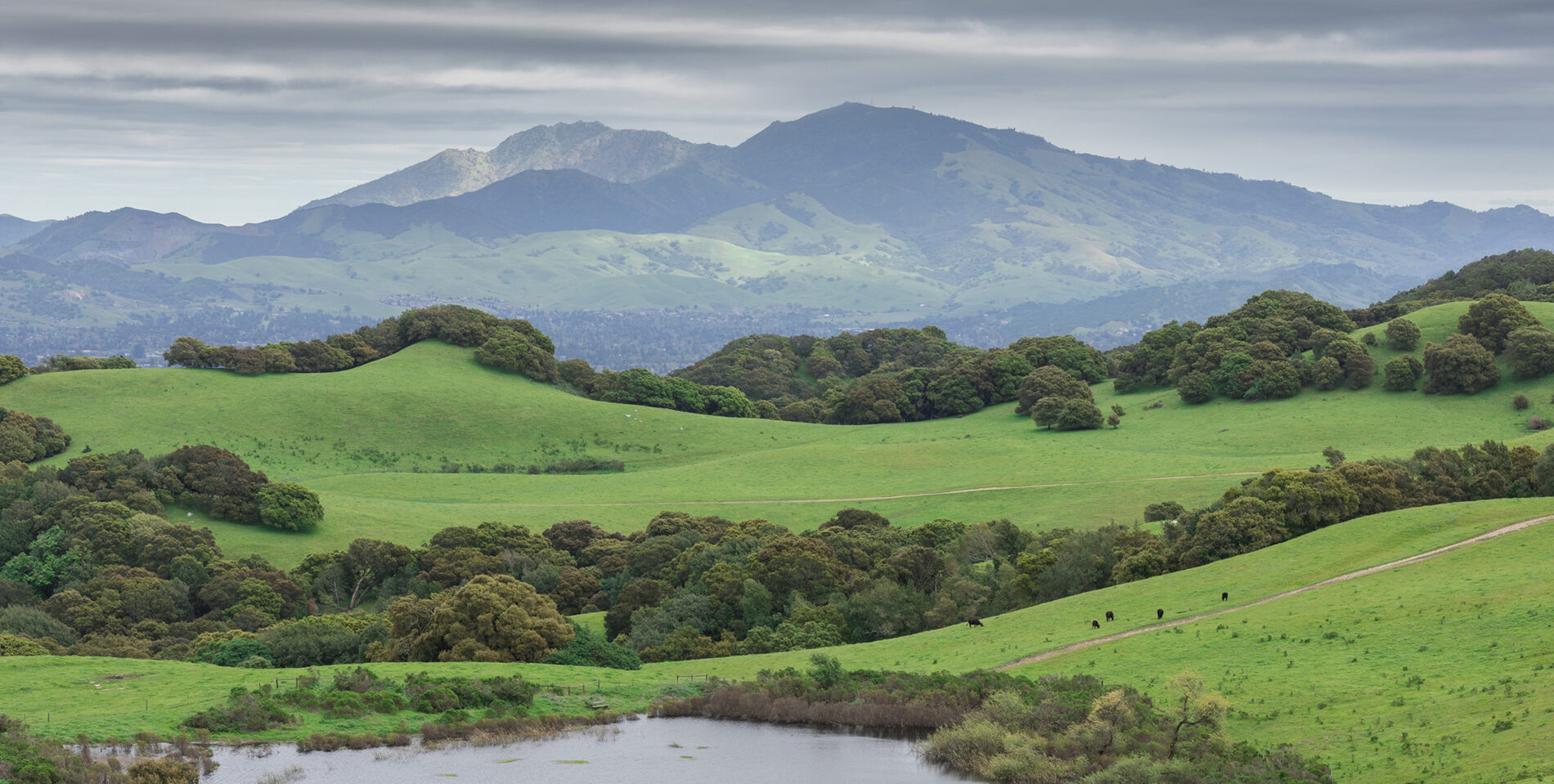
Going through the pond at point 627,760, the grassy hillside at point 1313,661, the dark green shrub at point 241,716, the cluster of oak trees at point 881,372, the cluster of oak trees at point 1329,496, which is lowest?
the pond at point 627,760

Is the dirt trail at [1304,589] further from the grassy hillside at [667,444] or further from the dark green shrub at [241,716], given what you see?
the grassy hillside at [667,444]

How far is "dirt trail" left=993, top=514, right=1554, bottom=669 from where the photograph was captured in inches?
1706

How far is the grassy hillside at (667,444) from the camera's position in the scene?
82.4m

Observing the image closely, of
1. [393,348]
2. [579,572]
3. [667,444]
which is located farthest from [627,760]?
[393,348]

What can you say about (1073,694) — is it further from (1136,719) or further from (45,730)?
(45,730)

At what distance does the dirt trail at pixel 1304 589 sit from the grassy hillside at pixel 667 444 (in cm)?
2678

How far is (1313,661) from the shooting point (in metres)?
36.9

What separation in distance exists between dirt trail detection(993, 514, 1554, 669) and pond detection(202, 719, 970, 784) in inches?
291

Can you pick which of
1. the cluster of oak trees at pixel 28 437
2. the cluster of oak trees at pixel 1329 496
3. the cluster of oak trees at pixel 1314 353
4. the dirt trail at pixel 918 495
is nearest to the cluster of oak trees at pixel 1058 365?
the cluster of oak trees at pixel 1314 353

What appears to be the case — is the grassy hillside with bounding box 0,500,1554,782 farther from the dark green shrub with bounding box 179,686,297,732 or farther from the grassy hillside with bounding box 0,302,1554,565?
the grassy hillside with bounding box 0,302,1554,565

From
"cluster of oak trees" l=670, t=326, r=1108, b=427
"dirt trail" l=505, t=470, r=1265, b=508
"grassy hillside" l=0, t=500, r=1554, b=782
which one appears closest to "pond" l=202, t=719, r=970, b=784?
"grassy hillside" l=0, t=500, r=1554, b=782

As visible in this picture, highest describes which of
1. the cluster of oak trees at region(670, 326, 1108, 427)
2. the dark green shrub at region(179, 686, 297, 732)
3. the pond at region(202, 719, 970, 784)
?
the cluster of oak trees at region(670, 326, 1108, 427)

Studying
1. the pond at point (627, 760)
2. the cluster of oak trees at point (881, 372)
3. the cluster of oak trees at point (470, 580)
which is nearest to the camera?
the pond at point (627, 760)

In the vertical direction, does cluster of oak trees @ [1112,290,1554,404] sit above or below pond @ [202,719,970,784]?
above
